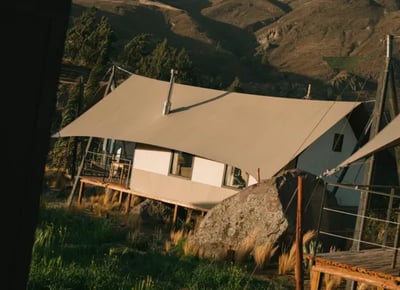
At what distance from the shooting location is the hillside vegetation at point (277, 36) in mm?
87000

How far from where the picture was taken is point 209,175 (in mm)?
23766

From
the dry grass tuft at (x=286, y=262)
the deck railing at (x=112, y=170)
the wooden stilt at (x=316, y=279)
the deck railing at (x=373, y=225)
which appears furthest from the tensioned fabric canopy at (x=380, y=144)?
the deck railing at (x=112, y=170)

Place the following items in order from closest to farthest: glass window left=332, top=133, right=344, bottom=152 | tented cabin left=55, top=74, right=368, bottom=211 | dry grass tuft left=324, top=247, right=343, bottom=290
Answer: dry grass tuft left=324, top=247, right=343, bottom=290 < tented cabin left=55, top=74, right=368, bottom=211 < glass window left=332, top=133, right=344, bottom=152

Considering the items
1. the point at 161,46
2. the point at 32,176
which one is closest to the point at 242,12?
the point at 161,46

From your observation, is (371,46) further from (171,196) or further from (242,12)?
(171,196)

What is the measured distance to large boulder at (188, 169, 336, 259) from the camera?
15797 millimetres

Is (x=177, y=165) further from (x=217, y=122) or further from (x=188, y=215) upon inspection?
(x=188, y=215)

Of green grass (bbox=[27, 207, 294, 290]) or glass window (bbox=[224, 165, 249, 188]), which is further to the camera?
glass window (bbox=[224, 165, 249, 188])

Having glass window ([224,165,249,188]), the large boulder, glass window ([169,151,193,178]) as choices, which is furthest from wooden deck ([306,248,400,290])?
glass window ([169,151,193,178])

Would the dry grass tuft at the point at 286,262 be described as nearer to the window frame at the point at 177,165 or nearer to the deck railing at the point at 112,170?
the window frame at the point at 177,165

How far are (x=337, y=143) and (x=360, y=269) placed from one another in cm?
1377

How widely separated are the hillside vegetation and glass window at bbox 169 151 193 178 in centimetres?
5294

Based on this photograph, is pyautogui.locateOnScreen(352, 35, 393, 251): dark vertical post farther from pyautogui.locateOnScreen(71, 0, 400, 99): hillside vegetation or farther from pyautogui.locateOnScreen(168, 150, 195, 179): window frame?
pyautogui.locateOnScreen(71, 0, 400, 99): hillside vegetation

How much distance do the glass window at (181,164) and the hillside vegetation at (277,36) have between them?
52944 millimetres
